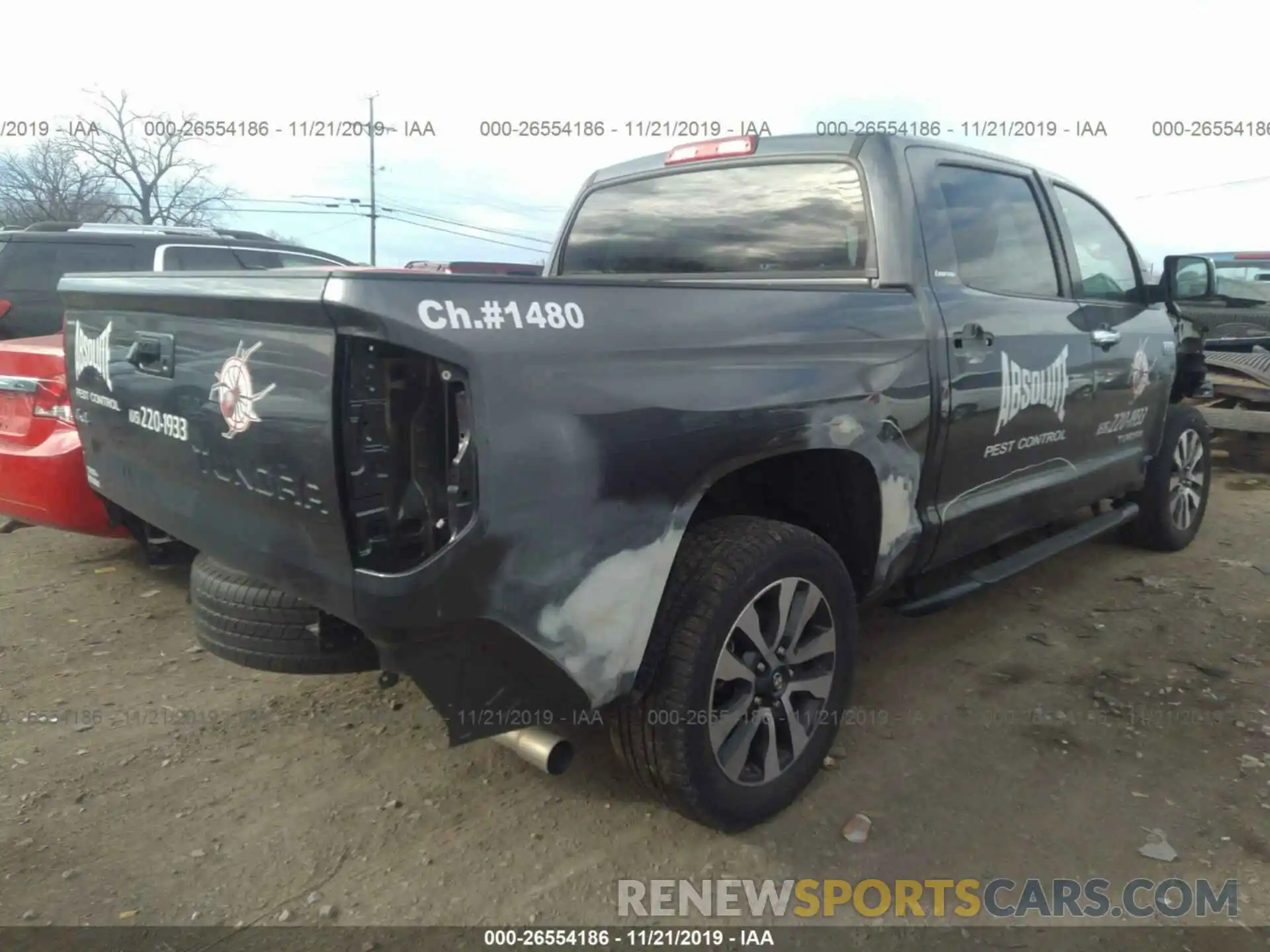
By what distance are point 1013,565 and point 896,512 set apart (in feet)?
3.22

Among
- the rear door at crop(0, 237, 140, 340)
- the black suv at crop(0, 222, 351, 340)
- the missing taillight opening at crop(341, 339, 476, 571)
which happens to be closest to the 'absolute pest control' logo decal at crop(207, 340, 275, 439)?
the missing taillight opening at crop(341, 339, 476, 571)

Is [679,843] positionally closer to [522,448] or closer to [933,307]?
[522,448]

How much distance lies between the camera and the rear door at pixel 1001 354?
10.5 ft

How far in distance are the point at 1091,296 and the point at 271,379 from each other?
3.55 meters

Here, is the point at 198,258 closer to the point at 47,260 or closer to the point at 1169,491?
the point at 47,260

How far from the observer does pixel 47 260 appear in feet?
22.9

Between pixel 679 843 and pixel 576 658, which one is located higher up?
pixel 576 658

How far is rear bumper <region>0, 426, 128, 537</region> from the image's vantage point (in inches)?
145

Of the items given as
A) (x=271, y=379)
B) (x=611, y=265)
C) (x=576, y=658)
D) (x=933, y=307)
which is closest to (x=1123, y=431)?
(x=933, y=307)

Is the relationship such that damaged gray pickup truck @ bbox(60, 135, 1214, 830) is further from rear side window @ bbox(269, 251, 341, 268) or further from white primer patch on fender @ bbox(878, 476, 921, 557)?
rear side window @ bbox(269, 251, 341, 268)

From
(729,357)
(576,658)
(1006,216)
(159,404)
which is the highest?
(1006,216)

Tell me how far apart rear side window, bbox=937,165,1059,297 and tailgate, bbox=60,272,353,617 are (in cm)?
232

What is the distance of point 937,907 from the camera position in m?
2.38

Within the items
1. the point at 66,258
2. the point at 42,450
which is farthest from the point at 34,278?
the point at 42,450
